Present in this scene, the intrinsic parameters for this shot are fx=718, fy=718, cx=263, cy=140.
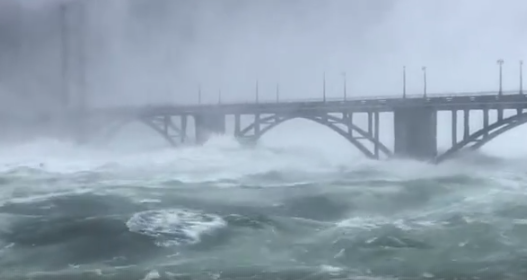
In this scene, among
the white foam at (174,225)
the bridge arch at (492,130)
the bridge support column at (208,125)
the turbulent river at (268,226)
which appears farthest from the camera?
the bridge support column at (208,125)

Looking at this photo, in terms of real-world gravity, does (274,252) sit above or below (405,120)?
below

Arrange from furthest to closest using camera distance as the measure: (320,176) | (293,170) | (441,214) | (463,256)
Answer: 1. (293,170)
2. (320,176)
3. (441,214)
4. (463,256)

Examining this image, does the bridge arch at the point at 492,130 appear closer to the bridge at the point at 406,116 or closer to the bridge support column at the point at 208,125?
the bridge at the point at 406,116

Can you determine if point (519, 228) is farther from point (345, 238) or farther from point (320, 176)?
point (320, 176)

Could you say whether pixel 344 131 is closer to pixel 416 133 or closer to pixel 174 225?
pixel 416 133

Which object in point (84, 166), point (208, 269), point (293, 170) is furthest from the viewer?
point (84, 166)

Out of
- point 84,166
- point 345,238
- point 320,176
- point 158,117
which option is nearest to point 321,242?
point 345,238

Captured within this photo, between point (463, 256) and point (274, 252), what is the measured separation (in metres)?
5.01

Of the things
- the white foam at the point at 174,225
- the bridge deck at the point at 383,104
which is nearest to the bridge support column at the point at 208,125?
the bridge deck at the point at 383,104

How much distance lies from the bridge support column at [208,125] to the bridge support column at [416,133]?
19.6 m

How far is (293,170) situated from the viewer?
164 feet

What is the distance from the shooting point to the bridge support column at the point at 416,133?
145ft

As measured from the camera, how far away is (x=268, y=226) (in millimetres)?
23766

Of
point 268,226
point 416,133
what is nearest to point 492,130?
point 416,133
